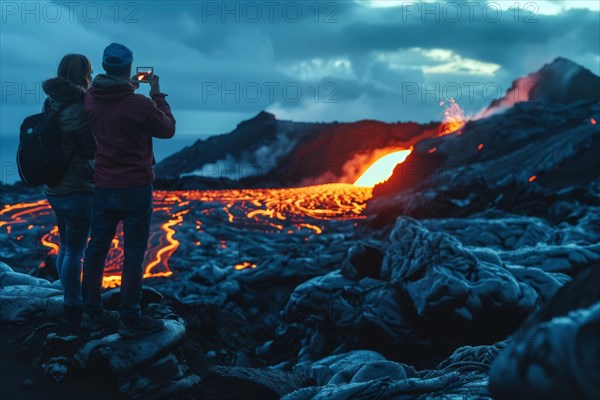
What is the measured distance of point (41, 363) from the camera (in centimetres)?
478

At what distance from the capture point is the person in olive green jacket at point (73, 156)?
466cm

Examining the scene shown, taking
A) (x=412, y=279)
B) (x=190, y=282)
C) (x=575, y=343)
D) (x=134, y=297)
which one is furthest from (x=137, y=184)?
(x=190, y=282)

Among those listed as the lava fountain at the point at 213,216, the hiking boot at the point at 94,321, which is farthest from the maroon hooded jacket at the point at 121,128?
the lava fountain at the point at 213,216

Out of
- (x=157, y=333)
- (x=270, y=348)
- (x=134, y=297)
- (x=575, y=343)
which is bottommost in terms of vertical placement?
(x=270, y=348)

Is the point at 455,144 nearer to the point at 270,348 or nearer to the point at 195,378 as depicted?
the point at 270,348

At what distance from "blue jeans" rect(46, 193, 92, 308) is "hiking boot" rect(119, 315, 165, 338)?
60 centimetres

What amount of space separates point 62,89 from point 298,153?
29.4 metres

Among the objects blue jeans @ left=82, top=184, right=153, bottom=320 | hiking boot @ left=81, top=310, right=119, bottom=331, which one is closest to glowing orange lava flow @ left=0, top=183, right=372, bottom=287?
hiking boot @ left=81, top=310, right=119, bottom=331

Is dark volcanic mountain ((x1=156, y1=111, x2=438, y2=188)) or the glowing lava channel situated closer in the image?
the glowing lava channel

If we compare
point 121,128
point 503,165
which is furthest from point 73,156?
point 503,165

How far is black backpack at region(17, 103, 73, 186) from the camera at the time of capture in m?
4.60

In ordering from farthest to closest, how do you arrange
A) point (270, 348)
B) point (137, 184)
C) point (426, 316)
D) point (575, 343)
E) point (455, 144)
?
point (455, 144) < point (270, 348) < point (426, 316) < point (137, 184) < point (575, 343)

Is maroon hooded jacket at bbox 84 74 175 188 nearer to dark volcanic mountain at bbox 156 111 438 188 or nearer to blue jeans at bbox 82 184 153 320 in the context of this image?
blue jeans at bbox 82 184 153 320

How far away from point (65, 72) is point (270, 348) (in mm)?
5733
